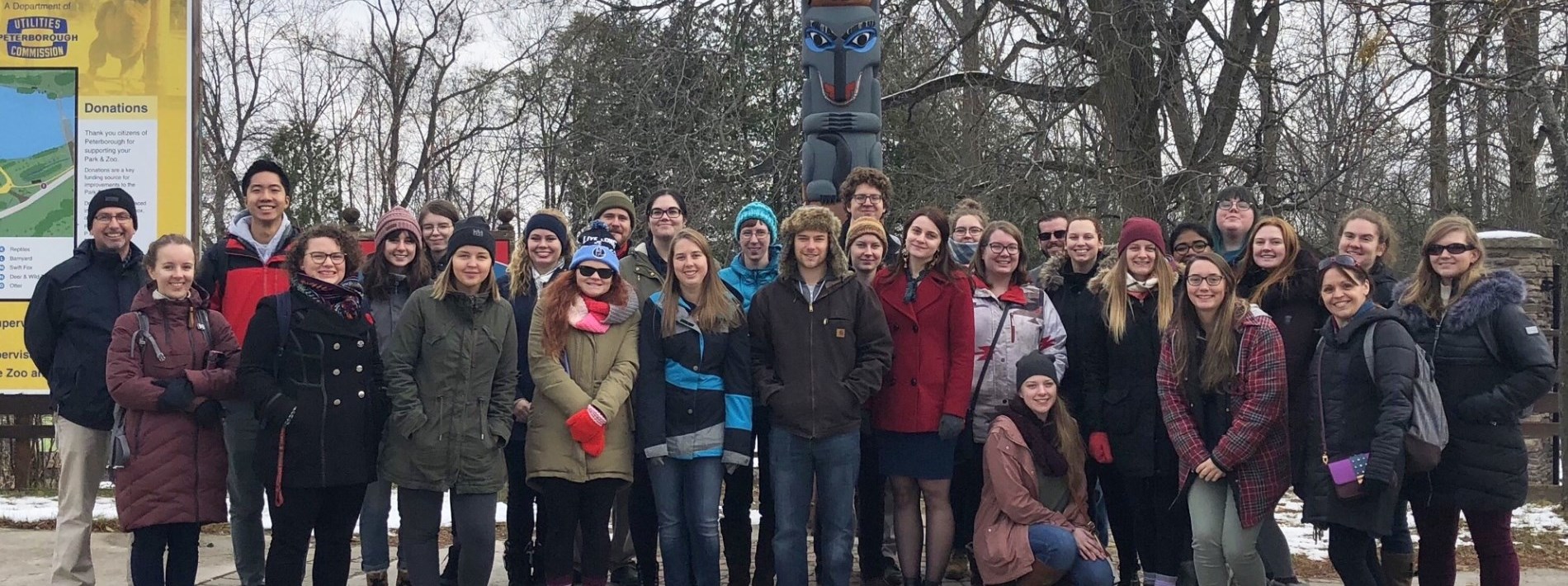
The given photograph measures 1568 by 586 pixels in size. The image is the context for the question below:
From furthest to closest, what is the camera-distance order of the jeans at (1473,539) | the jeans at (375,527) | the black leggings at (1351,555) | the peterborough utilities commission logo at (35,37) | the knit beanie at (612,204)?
the peterborough utilities commission logo at (35,37) → the knit beanie at (612,204) → the jeans at (375,527) → the jeans at (1473,539) → the black leggings at (1351,555)

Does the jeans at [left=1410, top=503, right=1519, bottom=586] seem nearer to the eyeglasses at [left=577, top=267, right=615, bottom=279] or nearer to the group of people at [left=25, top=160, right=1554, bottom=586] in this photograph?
the group of people at [left=25, top=160, right=1554, bottom=586]

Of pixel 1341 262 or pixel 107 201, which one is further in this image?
pixel 107 201

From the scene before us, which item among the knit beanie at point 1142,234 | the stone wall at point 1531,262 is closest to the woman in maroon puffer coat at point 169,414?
the knit beanie at point 1142,234

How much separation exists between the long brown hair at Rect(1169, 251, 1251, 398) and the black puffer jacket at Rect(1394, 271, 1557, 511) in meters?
0.62

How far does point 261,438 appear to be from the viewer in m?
4.82

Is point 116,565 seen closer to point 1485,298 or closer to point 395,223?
point 395,223

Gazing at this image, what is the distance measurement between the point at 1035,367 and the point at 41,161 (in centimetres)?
653

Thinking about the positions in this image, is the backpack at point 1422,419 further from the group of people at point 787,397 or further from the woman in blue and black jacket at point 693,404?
the woman in blue and black jacket at point 693,404

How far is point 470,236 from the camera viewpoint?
16.4 feet

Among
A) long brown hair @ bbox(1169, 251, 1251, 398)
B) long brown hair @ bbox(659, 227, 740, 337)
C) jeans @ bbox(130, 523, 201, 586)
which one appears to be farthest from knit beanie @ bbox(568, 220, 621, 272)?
long brown hair @ bbox(1169, 251, 1251, 398)

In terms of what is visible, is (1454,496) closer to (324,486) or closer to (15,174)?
(324,486)

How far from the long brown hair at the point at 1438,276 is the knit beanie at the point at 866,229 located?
2.16 metres

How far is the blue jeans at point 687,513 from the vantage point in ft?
16.9

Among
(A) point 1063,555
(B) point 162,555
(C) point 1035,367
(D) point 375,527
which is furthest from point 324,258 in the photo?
(A) point 1063,555
